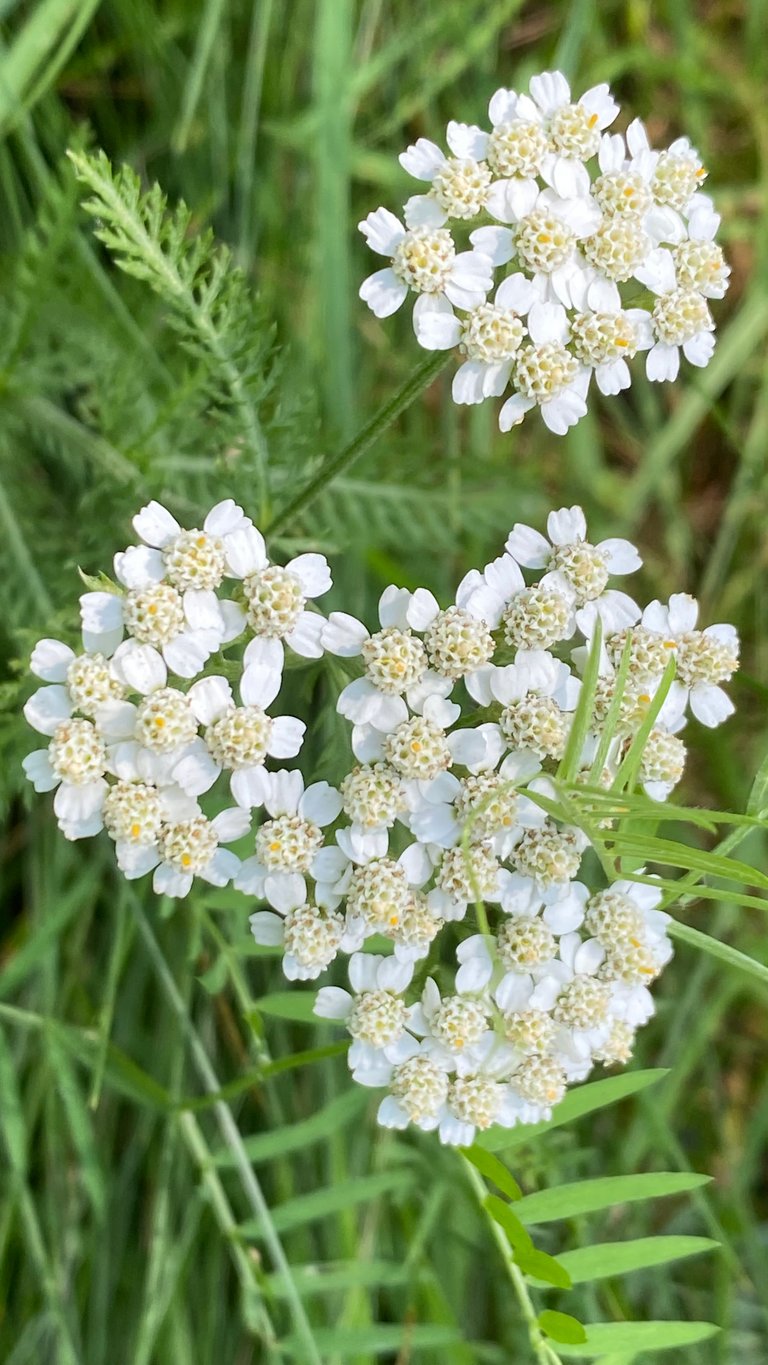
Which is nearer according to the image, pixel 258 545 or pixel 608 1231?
pixel 258 545

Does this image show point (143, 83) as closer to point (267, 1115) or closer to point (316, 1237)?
point (267, 1115)

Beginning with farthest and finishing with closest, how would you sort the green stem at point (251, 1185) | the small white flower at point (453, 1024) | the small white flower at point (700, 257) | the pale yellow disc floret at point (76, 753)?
the green stem at point (251, 1185)
the small white flower at point (700, 257)
the small white flower at point (453, 1024)
the pale yellow disc floret at point (76, 753)

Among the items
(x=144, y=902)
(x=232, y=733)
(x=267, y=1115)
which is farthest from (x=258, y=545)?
(x=267, y=1115)

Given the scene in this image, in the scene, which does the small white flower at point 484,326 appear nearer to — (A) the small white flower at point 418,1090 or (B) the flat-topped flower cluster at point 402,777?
(B) the flat-topped flower cluster at point 402,777

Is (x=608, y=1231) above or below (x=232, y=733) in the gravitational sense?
below

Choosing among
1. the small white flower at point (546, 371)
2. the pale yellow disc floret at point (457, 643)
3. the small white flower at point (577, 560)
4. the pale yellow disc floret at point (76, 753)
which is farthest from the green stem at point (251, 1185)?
the small white flower at point (546, 371)

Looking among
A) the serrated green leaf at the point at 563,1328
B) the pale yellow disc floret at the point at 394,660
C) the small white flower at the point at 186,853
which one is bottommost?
the serrated green leaf at the point at 563,1328

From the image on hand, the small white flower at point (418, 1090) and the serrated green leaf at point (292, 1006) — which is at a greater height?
the serrated green leaf at point (292, 1006)

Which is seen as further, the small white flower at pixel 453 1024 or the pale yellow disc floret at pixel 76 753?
the small white flower at pixel 453 1024
